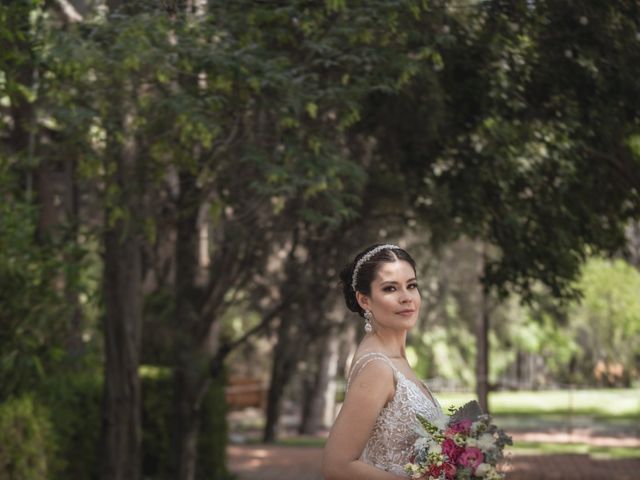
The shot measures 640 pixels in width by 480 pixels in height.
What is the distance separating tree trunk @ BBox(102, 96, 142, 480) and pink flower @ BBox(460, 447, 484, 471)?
8603 millimetres

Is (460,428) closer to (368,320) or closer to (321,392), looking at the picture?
(368,320)

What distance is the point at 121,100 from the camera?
10359mm

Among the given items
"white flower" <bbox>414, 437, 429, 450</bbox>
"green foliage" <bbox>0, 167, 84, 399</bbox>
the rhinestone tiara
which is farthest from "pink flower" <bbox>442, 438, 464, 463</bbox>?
"green foliage" <bbox>0, 167, 84, 399</bbox>

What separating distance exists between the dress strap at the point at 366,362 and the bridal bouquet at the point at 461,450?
302 mm

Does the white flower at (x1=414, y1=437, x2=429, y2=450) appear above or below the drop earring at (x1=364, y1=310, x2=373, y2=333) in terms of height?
below

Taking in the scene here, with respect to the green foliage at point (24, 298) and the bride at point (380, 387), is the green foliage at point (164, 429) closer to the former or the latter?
the green foliage at point (24, 298)

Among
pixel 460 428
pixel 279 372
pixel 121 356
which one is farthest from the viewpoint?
pixel 279 372

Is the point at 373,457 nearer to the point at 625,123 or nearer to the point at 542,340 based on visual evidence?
the point at 625,123

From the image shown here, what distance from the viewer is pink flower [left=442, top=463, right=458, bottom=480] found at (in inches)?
159

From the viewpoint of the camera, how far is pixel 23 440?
10.1 meters

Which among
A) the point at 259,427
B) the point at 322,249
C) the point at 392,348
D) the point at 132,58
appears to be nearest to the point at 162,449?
the point at 322,249

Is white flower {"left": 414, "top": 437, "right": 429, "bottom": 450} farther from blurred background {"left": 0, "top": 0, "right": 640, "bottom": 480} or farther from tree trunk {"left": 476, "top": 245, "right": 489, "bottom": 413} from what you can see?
tree trunk {"left": 476, "top": 245, "right": 489, "bottom": 413}

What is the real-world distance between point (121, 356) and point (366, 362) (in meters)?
8.68

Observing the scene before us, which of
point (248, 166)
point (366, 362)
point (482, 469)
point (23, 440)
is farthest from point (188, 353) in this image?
point (482, 469)
